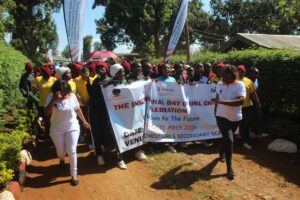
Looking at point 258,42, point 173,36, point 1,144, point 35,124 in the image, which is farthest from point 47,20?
point 1,144

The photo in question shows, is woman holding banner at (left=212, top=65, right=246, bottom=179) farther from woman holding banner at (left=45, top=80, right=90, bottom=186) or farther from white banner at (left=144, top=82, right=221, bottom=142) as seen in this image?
woman holding banner at (left=45, top=80, right=90, bottom=186)

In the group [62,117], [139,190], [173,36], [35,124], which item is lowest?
[139,190]

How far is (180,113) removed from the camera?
8250mm

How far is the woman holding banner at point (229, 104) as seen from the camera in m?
6.46

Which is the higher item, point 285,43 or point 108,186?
point 285,43

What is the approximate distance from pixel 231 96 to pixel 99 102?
2423 mm

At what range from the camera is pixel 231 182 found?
20.9 ft

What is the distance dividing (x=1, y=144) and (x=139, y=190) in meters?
2.35

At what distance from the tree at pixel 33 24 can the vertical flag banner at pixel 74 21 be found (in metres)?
26.5

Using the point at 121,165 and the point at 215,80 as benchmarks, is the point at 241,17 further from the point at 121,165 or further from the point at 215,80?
the point at 121,165

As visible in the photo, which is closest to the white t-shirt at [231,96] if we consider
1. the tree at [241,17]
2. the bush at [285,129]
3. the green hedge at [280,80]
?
the bush at [285,129]

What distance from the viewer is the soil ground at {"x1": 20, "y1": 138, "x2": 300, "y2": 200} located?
19.3 feet

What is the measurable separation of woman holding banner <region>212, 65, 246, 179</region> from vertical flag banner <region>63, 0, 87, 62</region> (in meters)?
4.37

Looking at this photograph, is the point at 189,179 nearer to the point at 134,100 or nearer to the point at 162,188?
the point at 162,188
